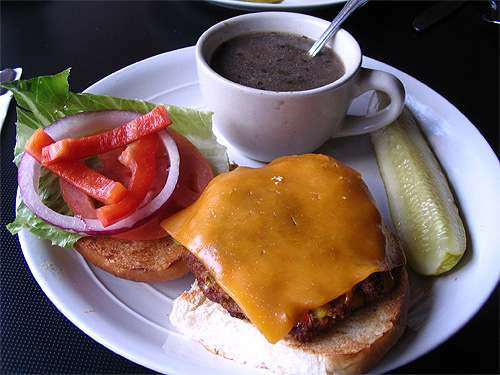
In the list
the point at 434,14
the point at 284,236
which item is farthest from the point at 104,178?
the point at 434,14

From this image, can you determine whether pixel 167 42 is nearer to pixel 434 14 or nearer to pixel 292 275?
pixel 434 14

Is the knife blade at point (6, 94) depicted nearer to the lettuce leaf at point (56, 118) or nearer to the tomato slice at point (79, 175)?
the lettuce leaf at point (56, 118)

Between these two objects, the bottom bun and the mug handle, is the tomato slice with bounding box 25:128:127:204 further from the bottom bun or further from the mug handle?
the mug handle

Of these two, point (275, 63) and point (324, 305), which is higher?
A: point (275, 63)

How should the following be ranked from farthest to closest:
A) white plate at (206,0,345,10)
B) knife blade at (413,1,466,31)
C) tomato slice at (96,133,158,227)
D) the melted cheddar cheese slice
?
knife blade at (413,1,466,31) < white plate at (206,0,345,10) < tomato slice at (96,133,158,227) < the melted cheddar cheese slice

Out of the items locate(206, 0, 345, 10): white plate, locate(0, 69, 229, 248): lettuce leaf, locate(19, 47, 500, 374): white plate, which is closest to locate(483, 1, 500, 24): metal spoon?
locate(206, 0, 345, 10): white plate

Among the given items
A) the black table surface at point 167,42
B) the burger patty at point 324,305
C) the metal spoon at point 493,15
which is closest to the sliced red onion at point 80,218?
the burger patty at point 324,305

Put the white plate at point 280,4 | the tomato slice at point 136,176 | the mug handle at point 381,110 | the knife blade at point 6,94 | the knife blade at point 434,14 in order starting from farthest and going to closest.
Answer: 1. the knife blade at point 434,14
2. the white plate at point 280,4
3. the knife blade at point 6,94
4. the mug handle at point 381,110
5. the tomato slice at point 136,176
